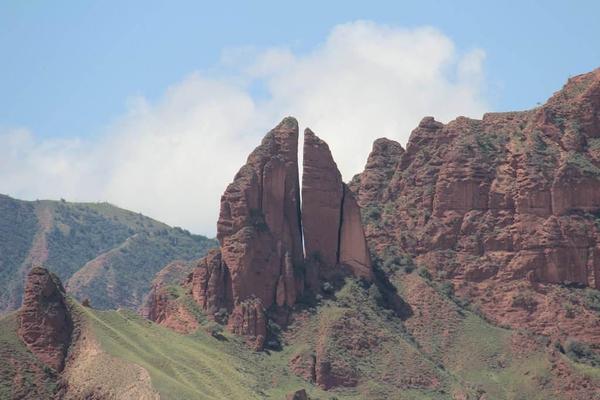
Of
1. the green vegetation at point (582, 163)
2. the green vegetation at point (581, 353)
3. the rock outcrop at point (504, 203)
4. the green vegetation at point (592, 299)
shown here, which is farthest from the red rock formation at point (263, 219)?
the green vegetation at point (592, 299)

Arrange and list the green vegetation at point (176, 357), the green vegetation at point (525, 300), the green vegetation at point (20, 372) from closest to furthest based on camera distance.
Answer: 1. the green vegetation at point (20, 372)
2. the green vegetation at point (176, 357)
3. the green vegetation at point (525, 300)

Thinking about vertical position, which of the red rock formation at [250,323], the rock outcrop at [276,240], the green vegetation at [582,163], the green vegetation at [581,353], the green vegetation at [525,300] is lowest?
the green vegetation at [581,353]

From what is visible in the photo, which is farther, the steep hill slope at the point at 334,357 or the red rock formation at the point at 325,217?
the red rock formation at the point at 325,217

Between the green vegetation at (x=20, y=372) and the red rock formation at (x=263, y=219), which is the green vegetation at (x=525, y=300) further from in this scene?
the green vegetation at (x=20, y=372)

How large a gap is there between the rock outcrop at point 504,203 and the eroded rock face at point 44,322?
46.8 metres

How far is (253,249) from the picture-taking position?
472ft

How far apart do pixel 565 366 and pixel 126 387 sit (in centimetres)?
4306

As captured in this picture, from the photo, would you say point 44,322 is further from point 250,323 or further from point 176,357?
point 250,323

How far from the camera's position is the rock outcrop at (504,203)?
151m

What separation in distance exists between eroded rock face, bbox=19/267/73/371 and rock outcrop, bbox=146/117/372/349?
77.6 feet

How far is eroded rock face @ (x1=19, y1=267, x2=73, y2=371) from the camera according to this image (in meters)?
119

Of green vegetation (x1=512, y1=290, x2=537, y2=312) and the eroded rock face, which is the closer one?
the eroded rock face

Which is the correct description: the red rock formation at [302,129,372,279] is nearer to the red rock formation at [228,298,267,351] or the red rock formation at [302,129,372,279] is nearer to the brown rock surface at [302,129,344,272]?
the brown rock surface at [302,129,344,272]

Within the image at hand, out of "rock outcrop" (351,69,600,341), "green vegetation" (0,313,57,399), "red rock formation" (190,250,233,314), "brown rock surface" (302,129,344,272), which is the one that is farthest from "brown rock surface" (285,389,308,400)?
"rock outcrop" (351,69,600,341)
